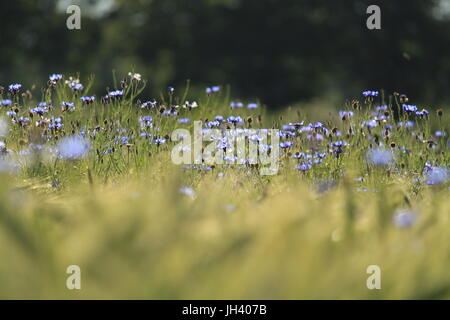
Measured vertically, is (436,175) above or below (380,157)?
below

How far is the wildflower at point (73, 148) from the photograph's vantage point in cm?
420

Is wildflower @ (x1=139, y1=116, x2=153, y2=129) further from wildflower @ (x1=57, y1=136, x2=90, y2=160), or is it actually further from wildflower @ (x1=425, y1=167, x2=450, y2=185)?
wildflower @ (x1=425, y1=167, x2=450, y2=185)

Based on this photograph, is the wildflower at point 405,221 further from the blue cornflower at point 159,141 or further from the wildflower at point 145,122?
the wildflower at point 145,122

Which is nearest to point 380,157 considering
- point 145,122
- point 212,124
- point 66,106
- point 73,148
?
point 212,124

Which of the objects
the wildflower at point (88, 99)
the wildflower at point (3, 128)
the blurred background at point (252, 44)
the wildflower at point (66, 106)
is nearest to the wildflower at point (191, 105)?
the wildflower at point (88, 99)

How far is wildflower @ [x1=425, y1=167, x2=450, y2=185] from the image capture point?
4207mm

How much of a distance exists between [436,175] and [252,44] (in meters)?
18.0

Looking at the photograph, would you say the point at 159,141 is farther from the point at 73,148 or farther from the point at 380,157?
the point at 380,157

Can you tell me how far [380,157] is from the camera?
4.37m

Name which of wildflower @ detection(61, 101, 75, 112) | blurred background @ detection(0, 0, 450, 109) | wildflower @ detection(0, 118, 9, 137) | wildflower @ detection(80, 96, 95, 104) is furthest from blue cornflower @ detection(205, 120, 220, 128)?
blurred background @ detection(0, 0, 450, 109)

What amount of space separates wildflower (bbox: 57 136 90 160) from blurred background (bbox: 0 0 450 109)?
16673 mm

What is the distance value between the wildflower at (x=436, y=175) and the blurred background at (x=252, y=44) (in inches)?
615

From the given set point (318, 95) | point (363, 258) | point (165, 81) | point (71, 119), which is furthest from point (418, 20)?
point (363, 258)
